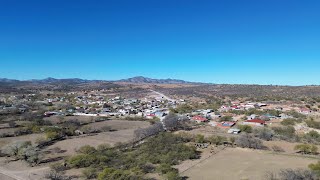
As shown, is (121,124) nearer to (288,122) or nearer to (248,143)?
(248,143)

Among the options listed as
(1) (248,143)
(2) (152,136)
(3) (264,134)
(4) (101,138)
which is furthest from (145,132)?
(3) (264,134)

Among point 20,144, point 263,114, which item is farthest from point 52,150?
point 263,114

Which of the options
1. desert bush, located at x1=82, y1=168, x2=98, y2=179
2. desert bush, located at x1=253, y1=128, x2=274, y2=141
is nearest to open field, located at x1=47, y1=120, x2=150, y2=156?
desert bush, located at x1=82, y1=168, x2=98, y2=179

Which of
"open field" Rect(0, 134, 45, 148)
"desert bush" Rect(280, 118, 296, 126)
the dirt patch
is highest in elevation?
"desert bush" Rect(280, 118, 296, 126)

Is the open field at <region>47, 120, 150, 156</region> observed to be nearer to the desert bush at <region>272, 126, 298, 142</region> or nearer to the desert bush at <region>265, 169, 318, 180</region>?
the desert bush at <region>272, 126, 298, 142</region>

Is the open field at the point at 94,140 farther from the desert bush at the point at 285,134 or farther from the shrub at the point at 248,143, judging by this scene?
the desert bush at the point at 285,134

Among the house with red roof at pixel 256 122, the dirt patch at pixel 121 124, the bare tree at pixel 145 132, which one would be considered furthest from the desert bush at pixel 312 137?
the dirt patch at pixel 121 124

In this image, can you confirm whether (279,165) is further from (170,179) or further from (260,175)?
(170,179)

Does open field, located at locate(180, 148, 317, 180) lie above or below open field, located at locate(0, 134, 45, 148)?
above

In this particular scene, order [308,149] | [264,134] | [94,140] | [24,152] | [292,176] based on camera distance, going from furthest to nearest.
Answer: [94,140] → [264,134] → [308,149] → [24,152] → [292,176]
